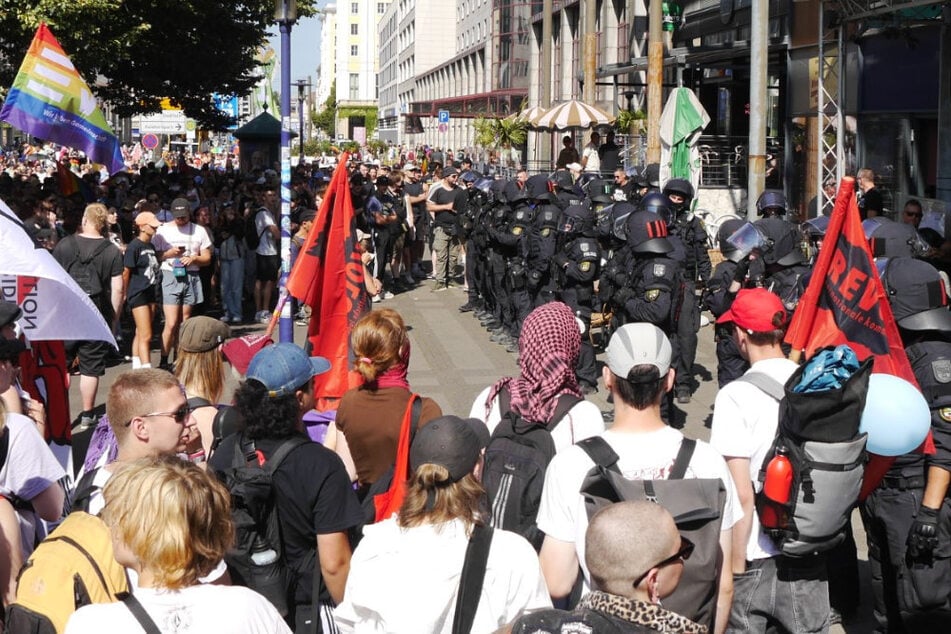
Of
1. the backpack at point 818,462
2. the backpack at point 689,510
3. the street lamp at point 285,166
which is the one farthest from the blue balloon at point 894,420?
the street lamp at point 285,166

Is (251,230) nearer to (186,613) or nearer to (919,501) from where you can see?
(919,501)

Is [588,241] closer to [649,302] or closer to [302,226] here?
[649,302]

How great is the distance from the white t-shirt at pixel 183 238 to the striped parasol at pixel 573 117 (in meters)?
13.4

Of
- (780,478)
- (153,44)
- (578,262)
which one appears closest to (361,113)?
(153,44)

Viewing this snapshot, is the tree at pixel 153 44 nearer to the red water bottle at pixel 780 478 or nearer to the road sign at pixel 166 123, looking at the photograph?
the road sign at pixel 166 123

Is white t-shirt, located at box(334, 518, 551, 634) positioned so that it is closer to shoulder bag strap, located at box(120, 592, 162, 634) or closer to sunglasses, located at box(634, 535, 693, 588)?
sunglasses, located at box(634, 535, 693, 588)

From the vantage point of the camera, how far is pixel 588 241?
11867mm

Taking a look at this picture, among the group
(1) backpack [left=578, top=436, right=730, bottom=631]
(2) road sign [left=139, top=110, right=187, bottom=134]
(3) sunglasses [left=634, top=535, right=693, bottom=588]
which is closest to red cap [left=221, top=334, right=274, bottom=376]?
(1) backpack [left=578, top=436, right=730, bottom=631]

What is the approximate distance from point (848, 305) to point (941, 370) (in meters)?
0.65

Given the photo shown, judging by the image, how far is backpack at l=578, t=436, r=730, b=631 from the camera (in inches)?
140

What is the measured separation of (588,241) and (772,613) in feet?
24.9

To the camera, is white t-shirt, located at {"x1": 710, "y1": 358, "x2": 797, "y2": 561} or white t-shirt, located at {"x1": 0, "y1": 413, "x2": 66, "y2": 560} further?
white t-shirt, located at {"x1": 710, "y1": 358, "x2": 797, "y2": 561}

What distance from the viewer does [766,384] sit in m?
4.59

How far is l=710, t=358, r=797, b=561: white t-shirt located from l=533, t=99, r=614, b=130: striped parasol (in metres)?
20.8
